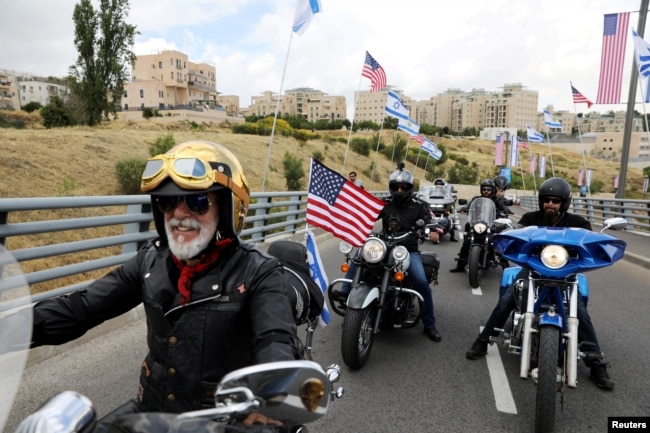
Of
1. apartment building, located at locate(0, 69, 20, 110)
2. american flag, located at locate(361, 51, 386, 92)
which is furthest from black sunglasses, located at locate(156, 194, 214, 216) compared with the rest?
apartment building, located at locate(0, 69, 20, 110)

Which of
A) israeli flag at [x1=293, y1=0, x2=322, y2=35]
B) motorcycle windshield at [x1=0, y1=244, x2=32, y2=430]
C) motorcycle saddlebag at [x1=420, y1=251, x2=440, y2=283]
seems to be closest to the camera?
motorcycle windshield at [x1=0, y1=244, x2=32, y2=430]

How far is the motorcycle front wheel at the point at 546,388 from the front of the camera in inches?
126

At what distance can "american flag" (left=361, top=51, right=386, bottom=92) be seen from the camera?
61.2 ft

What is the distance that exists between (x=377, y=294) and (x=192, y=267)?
2950 millimetres

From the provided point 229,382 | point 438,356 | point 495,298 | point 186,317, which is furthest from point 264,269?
point 495,298

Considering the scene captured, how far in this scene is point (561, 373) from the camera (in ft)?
11.4

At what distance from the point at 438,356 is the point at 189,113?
85011 millimetres

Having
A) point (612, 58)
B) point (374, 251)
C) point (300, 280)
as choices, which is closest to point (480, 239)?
point (374, 251)

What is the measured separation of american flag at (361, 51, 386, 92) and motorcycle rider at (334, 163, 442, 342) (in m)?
13.6

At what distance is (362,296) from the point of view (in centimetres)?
456

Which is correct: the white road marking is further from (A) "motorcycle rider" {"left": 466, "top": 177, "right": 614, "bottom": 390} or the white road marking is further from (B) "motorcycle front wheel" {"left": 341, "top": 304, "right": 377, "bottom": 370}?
(B) "motorcycle front wheel" {"left": 341, "top": 304, "right": 377, "bottom": 370}

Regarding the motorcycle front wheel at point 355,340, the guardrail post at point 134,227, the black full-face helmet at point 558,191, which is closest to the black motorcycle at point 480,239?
the black full-face helmet at point 558,191

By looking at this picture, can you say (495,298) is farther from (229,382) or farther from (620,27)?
(620,27)

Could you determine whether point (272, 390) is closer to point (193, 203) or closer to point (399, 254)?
point (193, 203)
